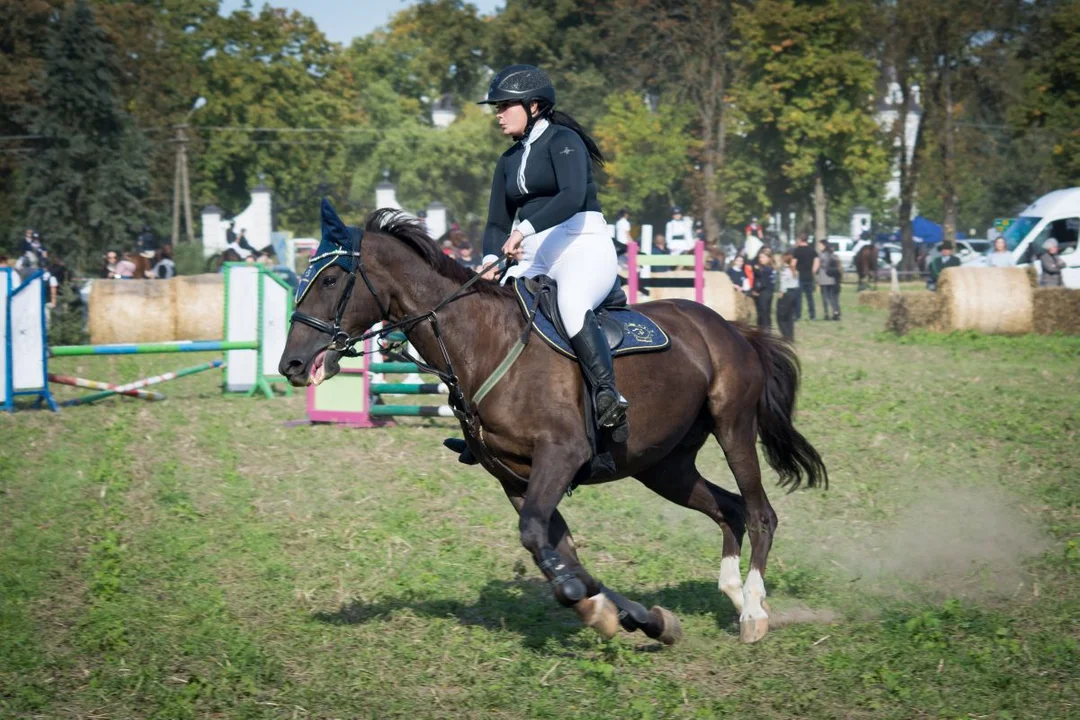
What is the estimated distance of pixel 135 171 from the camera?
4800cm

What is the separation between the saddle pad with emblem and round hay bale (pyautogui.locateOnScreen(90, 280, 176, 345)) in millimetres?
21940

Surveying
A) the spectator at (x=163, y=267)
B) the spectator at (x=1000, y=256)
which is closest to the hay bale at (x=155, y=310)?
the spectator at (x=163, y=267)

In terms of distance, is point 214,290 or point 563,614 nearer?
point 563,614

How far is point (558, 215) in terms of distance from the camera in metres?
6.84

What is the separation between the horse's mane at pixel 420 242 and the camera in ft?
22.6

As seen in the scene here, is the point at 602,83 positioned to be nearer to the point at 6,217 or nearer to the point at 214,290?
the point at 6,217

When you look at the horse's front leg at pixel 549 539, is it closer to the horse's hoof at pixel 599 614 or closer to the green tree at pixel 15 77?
the horse's hoof at pixel 599 614

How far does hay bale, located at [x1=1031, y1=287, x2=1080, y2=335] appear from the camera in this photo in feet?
87.0

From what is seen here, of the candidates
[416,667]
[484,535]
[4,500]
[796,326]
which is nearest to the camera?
[416,667]

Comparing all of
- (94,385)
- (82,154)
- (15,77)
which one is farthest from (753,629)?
(15,77)

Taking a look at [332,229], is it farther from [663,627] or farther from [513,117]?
[663,627]

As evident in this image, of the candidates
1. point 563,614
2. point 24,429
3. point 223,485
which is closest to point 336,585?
point 563,614

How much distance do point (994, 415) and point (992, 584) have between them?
740cm

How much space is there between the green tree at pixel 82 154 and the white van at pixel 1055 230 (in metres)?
33.2
